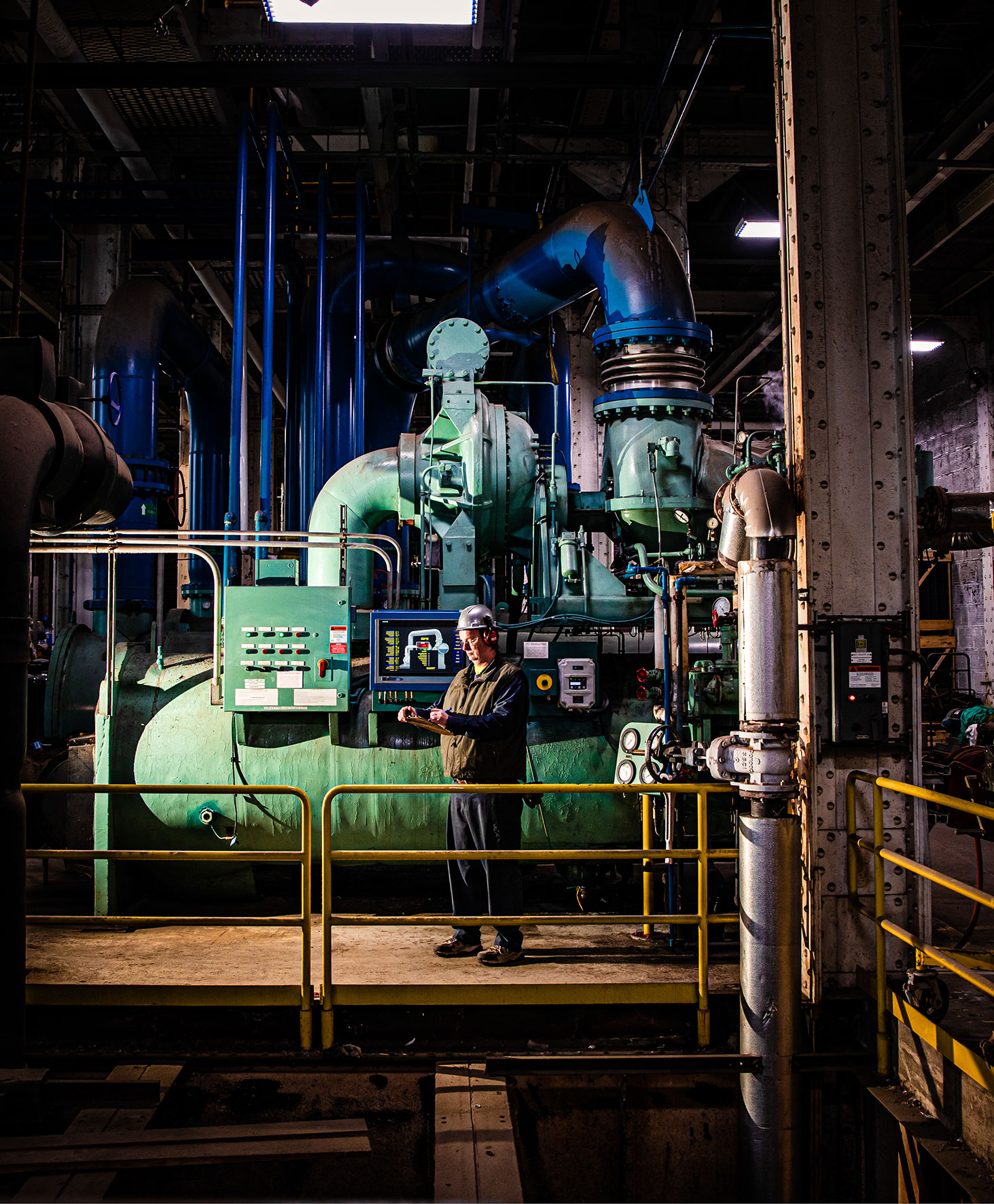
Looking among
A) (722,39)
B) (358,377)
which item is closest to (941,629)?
(722,39)

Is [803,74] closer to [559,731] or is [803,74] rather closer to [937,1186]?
[559,731]

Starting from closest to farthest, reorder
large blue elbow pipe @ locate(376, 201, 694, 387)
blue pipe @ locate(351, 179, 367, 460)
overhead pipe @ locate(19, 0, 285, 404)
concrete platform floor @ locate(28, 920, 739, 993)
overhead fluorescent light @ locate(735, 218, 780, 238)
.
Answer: concrete platform floor @ locate(28, 920, 739, 993)
large blue elbow pipe @ locate(376, 201, 694, 387)
overhead pipe @ locate(19, 0, 285, 404)
blue pipe @ locate(351, 179, 367, 460)
overhead fluorescent light @ locate(735, 218, 780, 238)

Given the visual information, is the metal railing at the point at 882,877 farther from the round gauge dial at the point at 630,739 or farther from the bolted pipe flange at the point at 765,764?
the round gauge dial at the point at 630,739

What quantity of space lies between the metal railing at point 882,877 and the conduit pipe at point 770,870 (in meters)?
0.37

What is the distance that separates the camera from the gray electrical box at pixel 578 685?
19.9ft

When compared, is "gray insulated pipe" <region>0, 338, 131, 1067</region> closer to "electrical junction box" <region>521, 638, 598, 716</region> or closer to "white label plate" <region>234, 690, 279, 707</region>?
"white label plate" <region>234, 690, 279, 707</region>

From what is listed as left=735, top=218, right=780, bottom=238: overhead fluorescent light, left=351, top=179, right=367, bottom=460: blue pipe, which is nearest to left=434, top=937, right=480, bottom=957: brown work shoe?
left=351, top=179, right=367, bottom=460: blue pipe

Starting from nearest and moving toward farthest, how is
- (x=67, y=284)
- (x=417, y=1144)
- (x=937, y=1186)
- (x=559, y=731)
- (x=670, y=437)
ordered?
(x=937, y=1186), (x=417, y=1144), (x=559, y=731), (x=670, y=437), (x=67, y=284)

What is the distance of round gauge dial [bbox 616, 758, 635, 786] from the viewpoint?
556 centimetres

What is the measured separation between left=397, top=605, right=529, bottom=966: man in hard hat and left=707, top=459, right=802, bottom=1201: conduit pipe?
1.29 metres

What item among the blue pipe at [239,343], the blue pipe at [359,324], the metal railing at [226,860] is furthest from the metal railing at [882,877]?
the blue pipe at [359,324]

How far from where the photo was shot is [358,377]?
9.09 metres

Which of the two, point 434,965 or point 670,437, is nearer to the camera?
point 434,965

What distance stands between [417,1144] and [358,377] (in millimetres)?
7057
